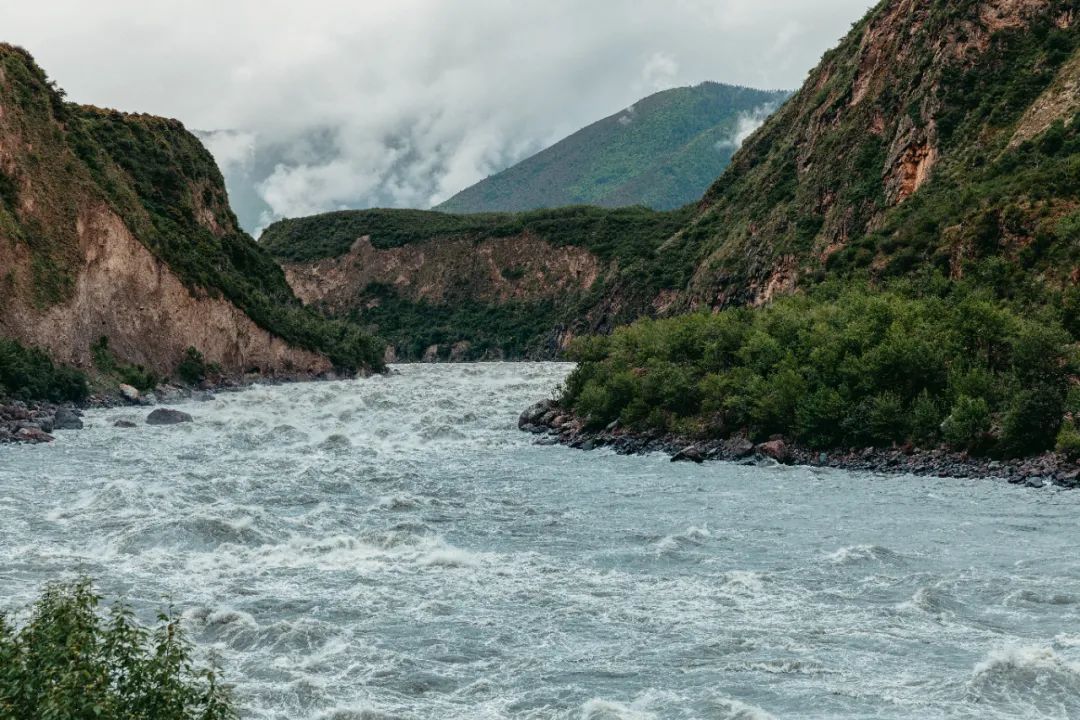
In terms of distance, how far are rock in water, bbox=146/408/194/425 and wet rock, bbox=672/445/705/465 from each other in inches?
966

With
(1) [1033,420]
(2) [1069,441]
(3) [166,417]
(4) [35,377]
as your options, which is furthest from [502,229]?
(2) [1069,441]

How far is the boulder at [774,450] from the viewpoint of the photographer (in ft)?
122

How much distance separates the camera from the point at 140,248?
71.1 m

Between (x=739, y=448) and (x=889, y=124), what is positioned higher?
(x=889, y=124)

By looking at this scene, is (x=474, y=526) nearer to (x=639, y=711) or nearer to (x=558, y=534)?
(x=558, y=534)

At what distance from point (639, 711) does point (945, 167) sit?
2083 inches

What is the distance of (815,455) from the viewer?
3662 cm

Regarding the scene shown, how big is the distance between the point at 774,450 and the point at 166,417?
28.9 m

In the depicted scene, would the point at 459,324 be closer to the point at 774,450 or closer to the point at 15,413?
the point at 15,413

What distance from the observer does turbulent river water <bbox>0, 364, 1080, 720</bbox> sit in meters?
14.8

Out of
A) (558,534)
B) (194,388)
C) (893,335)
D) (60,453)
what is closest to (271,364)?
(194,388)

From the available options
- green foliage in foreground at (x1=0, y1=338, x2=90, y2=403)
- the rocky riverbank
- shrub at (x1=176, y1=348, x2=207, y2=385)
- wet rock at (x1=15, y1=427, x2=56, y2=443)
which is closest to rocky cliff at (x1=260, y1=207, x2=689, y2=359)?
shrub at (x1=176, y1=348, x2=207, y2=385)

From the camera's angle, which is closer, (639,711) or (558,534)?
(639,711)

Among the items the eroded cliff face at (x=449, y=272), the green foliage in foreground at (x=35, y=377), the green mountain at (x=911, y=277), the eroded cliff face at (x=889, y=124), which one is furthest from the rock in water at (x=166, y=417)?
the eroded cliff face at (x=449, y=272)
